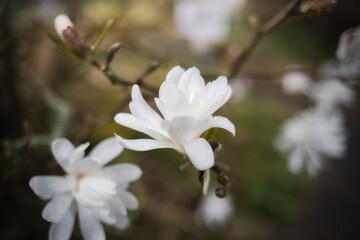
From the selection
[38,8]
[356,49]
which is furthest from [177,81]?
[38,8]

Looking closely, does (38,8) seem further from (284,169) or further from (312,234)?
(312,234)

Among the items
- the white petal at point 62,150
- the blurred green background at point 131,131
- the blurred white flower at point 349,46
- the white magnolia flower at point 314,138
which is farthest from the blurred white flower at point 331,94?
the white petal at point 62,150

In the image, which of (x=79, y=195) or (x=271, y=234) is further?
(x=271, y=234)

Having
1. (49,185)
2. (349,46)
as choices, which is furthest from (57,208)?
(349,46)

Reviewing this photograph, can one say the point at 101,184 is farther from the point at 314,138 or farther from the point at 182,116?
the point at 314,138

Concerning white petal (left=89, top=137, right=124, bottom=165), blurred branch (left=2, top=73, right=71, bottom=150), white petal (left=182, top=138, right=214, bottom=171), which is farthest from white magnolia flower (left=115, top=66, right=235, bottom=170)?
blurred branch (left=2, top=73, right=71, bottom=150)

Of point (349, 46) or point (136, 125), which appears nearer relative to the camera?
point (136, 125)

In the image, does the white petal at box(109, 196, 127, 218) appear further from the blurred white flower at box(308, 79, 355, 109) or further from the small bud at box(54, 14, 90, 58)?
the blurred white flower at box(308, 79, 355, 109)
